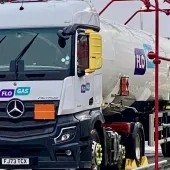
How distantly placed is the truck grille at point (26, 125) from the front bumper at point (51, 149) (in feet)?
0.28

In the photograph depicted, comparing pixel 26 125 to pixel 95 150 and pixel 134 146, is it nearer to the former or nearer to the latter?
pixel 95 150

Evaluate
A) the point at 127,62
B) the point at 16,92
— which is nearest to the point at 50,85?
the point at 16,92

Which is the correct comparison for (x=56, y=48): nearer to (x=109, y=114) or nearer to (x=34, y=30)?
(x=34, y=30)

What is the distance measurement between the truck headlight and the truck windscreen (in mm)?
938

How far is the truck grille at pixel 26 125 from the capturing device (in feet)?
37.5

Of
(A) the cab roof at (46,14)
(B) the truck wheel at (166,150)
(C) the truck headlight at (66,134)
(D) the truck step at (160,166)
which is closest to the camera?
(C) the truck headlight at (66,134)

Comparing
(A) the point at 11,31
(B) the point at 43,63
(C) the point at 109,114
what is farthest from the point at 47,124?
(C) the point at 109,114

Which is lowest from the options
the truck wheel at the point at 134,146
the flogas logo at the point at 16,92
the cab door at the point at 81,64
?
the truck wheel at the point at 134,146

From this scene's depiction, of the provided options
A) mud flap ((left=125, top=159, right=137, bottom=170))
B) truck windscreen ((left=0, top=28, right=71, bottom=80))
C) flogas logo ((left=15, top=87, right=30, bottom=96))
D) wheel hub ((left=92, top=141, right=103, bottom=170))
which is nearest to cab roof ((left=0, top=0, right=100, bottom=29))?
truck windscreen ((left=0, top=28, right=71, bottom=80))

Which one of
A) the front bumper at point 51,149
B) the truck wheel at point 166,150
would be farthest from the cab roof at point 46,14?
the truck wheel at point 166,150

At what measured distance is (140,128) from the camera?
52.0 feet

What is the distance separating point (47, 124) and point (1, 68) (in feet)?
4.27

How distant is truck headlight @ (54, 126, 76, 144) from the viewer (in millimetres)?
11414

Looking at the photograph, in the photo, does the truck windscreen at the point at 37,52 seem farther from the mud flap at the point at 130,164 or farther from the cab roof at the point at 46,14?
the mud flap at the point at 130,164
